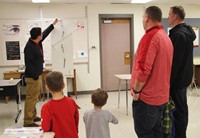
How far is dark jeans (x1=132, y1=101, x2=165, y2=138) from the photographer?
6.46 ft

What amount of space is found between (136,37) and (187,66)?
442 centimetres

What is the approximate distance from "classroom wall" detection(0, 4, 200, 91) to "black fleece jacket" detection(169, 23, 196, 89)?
162 inches

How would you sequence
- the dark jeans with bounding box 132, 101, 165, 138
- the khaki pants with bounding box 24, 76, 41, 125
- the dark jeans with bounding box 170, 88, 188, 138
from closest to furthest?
the dark jeans with bounding box 132, 101, 165, 138
the dark jeans with bounding box 170, 88, 188, 138
the khaki pants with bounding box 24, 76, 41, 125

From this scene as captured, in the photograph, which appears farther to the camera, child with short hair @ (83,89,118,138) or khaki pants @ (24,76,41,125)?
khaki pants @ (24,76,41,125)

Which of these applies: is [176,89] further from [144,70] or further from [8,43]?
[8,43]

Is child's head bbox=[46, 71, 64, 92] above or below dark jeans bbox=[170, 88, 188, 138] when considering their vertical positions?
above

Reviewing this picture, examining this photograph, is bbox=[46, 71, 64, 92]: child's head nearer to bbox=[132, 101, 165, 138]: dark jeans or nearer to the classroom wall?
bbox=[132, 101, 165, 138]: dark jeans

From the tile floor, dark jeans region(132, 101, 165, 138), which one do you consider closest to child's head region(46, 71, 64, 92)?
dark jeans region(132, 101, 165, 138)

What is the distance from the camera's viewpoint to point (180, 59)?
2.19 metres

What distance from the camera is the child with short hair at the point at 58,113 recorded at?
179 cm

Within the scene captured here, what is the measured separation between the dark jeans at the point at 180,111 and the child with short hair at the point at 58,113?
1065 mm

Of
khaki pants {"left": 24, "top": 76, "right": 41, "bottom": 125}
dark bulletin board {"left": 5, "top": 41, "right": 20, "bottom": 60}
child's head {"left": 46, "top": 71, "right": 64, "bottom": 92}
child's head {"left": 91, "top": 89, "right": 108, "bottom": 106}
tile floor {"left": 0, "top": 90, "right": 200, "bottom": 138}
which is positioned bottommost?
tile floor {"left": 0, "top": 90, "right": 200, "bottom": 138}

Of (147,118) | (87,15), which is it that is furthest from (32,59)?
(87,15)

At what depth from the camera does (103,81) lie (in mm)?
6547
